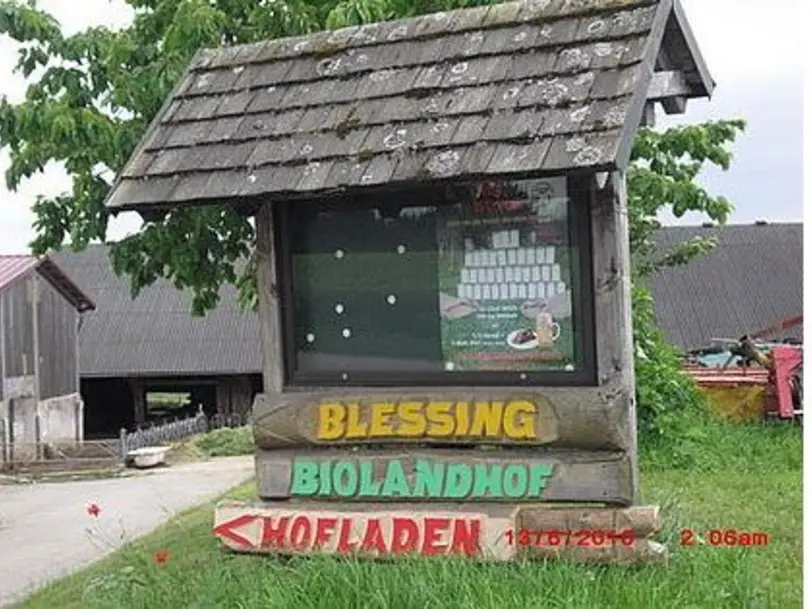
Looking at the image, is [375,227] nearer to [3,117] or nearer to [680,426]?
[3,117]

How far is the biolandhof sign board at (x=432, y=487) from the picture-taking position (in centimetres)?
541

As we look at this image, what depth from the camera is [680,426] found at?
1225 cm

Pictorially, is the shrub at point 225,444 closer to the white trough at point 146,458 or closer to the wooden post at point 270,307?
the white trough at point 146,458

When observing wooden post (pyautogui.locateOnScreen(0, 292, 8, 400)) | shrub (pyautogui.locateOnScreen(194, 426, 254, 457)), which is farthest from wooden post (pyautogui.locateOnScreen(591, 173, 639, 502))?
wooden post (pyautogui.locateOnScreen(0, 292, 8, 400))

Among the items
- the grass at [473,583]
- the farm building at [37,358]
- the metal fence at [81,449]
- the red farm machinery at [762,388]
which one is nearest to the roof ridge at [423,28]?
the grass at [473,583]

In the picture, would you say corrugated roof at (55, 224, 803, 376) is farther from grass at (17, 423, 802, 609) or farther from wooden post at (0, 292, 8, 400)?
grass at (17, 423, 802, 609)

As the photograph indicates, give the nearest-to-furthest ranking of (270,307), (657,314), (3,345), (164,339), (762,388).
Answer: (270,307) → (762,388) → (3,345) → (657,314) → (164,339)

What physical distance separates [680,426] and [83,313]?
28.7 m

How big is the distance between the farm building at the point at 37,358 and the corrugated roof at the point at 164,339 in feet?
6.45

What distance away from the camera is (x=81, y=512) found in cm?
1692

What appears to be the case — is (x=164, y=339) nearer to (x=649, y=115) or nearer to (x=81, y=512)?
(x=81, y=512)

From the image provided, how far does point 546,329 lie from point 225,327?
31609 mm

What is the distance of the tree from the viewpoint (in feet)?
28.9
